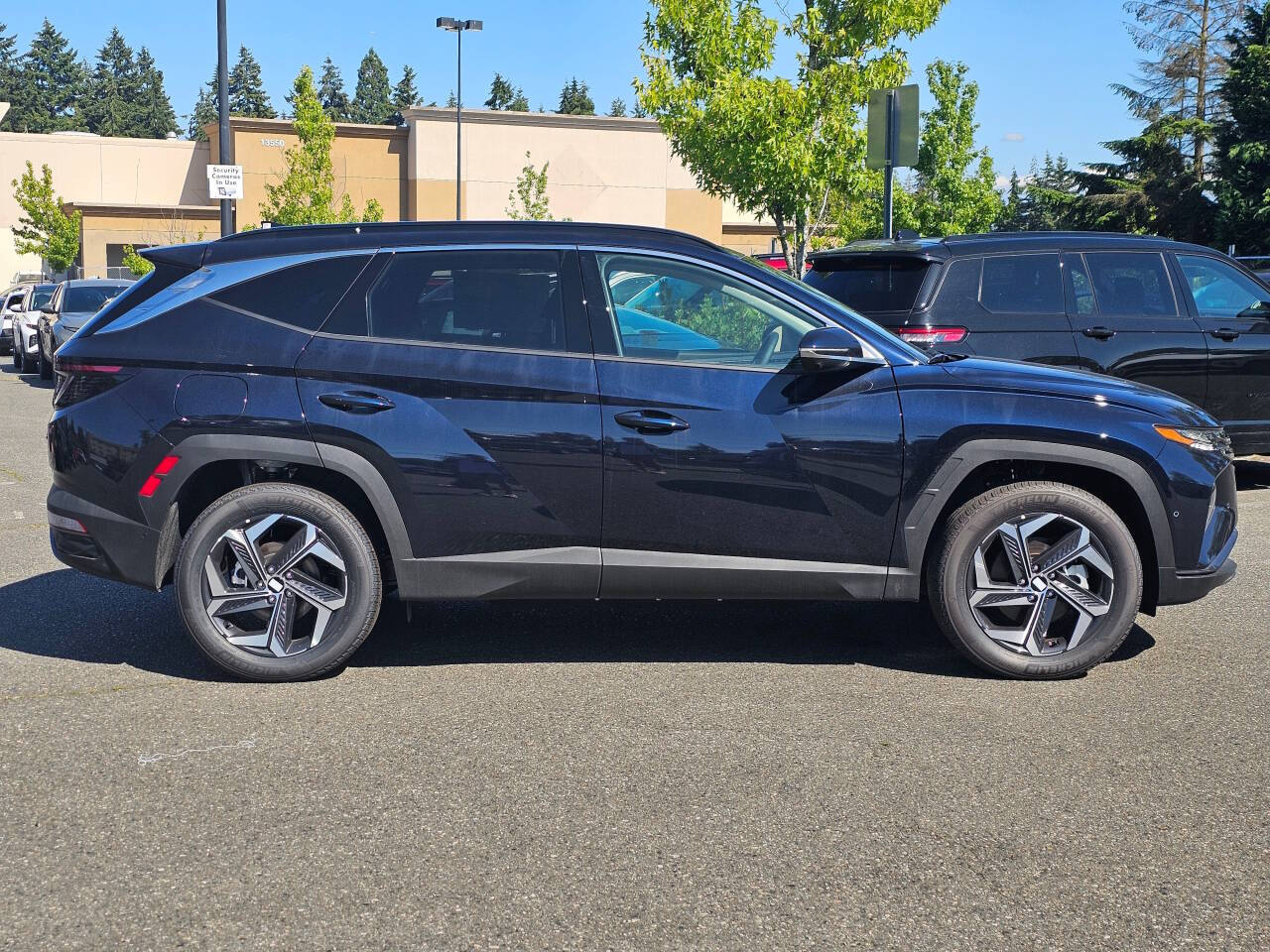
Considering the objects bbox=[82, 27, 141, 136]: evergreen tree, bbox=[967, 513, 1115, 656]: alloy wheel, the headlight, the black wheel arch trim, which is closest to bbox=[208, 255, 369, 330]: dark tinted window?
the black wheel arch trim

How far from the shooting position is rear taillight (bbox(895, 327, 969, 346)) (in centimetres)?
883

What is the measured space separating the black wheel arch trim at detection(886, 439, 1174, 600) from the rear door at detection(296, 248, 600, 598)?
120 centimetres

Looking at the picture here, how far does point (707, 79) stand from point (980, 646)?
13.5 meters

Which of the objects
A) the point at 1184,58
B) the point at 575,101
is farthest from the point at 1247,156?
the point at 575,101

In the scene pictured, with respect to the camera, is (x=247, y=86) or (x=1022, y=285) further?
(x=247, y=86)

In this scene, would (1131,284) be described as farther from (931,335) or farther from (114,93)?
(114,93)

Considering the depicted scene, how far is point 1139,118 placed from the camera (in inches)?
2232

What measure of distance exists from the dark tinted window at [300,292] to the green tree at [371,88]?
6516 inches

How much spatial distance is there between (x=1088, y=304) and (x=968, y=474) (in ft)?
15.1

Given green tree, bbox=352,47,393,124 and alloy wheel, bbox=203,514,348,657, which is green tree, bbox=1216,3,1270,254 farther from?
green tree, bbox=352,47,393,124

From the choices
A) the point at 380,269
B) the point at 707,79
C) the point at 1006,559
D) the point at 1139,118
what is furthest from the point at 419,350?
the point at 1139,118

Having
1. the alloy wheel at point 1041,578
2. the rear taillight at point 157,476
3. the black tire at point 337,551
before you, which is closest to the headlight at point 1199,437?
the alloy wheel at point 1041,578

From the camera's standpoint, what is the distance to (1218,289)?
963 cm

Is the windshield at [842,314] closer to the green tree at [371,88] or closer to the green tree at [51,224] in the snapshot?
the green tree at [51,224]
